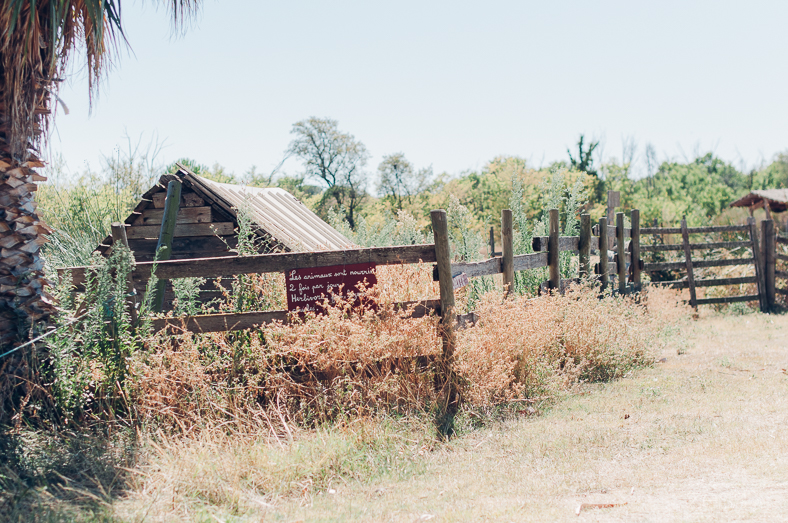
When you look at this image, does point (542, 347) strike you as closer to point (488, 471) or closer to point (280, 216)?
point (488, 471)

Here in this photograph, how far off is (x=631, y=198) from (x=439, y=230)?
41561 mm

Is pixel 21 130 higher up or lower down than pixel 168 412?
higher up

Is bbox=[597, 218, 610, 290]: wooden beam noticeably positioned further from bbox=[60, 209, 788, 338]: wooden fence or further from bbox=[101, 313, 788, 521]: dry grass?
bbox=[101, 313, 788, 521]: dry grass

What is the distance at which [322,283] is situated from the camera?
5566mm

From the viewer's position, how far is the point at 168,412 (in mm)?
4805

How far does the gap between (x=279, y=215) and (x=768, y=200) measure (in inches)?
1569

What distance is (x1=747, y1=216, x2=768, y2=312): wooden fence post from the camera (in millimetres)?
12555

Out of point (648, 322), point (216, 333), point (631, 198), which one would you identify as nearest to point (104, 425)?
point (216, 333)

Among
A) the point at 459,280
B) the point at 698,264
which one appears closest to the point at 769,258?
the point at 698,264

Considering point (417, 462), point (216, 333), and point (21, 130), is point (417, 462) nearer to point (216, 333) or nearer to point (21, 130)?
point (216, 333)

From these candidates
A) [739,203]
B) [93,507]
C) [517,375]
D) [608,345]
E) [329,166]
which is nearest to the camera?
[93,507]

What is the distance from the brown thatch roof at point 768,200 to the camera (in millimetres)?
38500

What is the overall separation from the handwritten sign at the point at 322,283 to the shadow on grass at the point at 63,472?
5.76 feet

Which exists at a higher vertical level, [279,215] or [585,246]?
[279,215]
